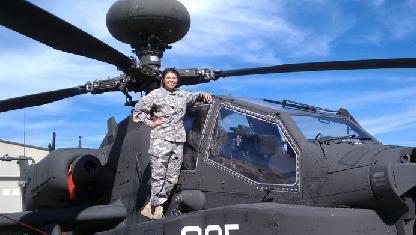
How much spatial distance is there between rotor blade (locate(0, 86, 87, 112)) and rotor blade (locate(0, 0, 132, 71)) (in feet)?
7.00

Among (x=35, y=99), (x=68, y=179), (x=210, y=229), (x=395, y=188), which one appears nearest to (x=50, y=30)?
(x=210, y=229)

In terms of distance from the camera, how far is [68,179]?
23.7 ft

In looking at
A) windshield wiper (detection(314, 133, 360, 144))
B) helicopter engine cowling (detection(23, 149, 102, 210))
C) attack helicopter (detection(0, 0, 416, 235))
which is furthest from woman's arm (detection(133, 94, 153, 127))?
windshield wiper (detection(314, 133, 360, 144))

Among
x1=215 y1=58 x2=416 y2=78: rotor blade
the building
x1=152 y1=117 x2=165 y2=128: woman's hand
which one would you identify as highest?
x1=215 y1=58 x2=416 y2=78: rotor blade

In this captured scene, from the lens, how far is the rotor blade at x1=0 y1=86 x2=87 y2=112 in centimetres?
775

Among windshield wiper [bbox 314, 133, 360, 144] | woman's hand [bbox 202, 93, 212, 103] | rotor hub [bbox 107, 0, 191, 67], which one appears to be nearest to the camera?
windshield wiper [bbox 314, 133, 360, 144]

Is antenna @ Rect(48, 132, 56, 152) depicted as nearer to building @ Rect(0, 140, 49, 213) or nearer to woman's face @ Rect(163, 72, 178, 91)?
woman's face @ Rect(163, 72, 178, 91)

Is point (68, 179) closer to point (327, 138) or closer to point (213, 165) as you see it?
point (213, 165)

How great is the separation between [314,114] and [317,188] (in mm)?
1364

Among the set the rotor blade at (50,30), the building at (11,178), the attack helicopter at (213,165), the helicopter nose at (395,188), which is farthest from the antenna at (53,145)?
the building at (11,178)

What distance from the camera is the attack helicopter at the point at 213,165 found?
4.52 meters

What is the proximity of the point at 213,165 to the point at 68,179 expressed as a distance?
2.50 meters

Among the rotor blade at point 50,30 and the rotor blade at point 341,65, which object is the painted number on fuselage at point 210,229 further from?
the rotor blade at point 341,65

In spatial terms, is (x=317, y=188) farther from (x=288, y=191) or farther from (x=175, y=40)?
(x=175, y=40)
